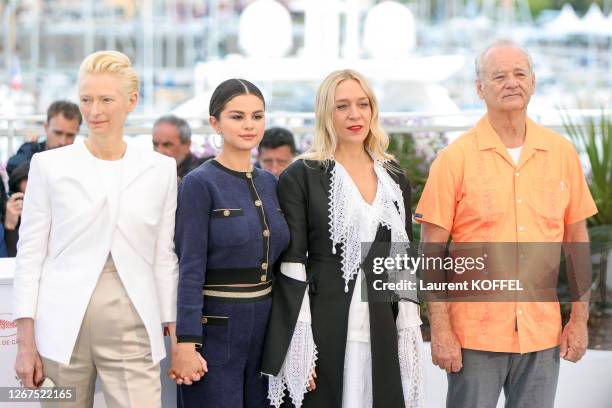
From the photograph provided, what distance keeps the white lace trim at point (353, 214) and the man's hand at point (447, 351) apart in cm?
35

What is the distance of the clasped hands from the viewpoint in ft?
11.1

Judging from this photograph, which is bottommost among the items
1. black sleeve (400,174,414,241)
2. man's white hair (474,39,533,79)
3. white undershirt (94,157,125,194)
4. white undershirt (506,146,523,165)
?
black sleeve (400,174,414,241)

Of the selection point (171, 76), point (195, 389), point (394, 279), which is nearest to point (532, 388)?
point (394, 279)

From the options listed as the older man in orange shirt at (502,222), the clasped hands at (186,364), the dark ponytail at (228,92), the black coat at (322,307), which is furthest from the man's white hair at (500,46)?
the clasped hands at (186,364)

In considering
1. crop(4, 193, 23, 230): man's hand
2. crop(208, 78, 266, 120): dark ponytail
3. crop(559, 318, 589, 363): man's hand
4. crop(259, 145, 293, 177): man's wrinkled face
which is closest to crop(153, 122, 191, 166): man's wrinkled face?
crop(259, 145, 293, 177): man's wrinkled face

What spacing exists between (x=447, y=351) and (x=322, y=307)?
474 millimetres

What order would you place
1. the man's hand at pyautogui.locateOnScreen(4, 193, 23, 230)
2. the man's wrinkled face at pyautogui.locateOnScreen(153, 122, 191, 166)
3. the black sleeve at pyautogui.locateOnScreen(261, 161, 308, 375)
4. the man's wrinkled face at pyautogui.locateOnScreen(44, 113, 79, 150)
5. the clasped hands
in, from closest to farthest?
the clasped hands → the black sleeve at pyautogui.locateOnScreen(261, 161, 308, 375) → the man's hand at pyautogui.locateOnScreen(4, 193, 23, 230) → the man's wrinkled face at pyautogui.locateOnScreen(44, 113, 79, 150) → the man's wrinkled face at pyautogui.locateOnScreen(153, 122, 191, 166)

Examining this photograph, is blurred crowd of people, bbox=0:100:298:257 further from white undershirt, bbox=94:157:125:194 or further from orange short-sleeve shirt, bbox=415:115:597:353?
white undershirt, bbox=94:157:125:194

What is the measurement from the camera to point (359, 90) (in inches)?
144

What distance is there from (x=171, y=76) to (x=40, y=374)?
38764mm

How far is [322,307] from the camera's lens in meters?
3.55

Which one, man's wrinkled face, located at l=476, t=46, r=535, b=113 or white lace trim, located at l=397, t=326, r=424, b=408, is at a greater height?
man's wrinkled face, located at l=476, t=46, r=535, b=113

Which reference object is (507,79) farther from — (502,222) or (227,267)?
(227,267)

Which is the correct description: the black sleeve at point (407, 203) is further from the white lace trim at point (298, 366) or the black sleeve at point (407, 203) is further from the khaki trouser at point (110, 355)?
the khaki trouser at point (110, 355)
